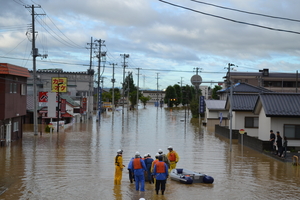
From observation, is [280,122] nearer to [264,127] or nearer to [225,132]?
[264,127]

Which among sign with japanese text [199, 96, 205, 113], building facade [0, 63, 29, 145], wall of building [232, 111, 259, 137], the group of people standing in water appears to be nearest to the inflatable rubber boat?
the group of people standing in water

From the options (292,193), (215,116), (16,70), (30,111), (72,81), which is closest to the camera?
(292,193)

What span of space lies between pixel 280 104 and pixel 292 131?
2166 mm

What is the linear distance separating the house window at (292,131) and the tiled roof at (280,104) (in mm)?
990

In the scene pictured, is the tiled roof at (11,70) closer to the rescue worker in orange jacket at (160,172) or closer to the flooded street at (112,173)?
the flooded street at (112,173)

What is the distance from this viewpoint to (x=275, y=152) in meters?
26.8

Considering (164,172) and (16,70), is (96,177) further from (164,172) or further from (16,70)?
(16,70)

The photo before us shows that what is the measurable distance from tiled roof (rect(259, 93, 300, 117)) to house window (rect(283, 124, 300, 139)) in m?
0.99

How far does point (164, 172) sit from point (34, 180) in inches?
245

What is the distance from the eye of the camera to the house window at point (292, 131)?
91.6 feet

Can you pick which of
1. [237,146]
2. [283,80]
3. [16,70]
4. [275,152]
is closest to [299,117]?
[275,152]

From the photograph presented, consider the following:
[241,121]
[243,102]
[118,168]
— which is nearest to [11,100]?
[118,168]

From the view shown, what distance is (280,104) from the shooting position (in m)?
29.0

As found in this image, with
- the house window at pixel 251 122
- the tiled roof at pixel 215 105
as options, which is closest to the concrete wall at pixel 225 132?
the house window at pixel 251 122
